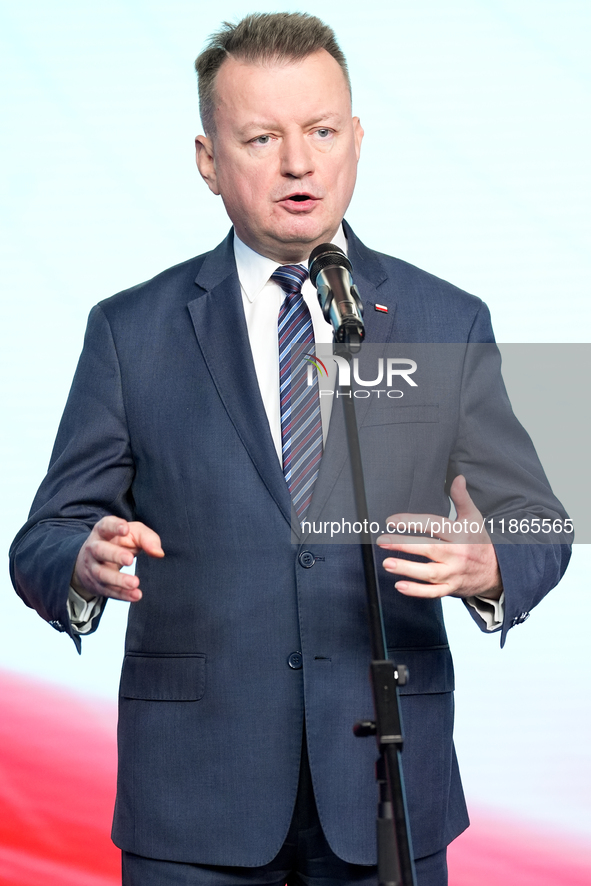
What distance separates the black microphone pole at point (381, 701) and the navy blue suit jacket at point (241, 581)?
17.7 inches

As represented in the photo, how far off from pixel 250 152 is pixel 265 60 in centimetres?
17

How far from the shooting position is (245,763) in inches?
66.1

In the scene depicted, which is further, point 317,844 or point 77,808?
point 77,808

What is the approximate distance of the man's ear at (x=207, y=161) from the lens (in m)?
2.03

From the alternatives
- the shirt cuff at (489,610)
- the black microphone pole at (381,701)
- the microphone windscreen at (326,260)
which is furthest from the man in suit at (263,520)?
the microphone windscreen at (326,260)

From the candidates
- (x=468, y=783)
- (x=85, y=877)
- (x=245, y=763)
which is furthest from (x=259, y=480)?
(x=85, y=877)

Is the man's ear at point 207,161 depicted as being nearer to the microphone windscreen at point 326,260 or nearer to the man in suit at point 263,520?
the man in suit at point 263,520

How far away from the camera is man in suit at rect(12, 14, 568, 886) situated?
1.67 metres

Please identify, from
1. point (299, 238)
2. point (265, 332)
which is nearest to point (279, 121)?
point (299, 238)

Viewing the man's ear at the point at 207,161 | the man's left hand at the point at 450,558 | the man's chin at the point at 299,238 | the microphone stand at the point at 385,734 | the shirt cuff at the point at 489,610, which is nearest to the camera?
the microphone stand at the point at 385,734

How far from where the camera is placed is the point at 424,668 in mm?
1739

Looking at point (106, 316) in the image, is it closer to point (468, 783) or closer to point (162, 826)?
point (162, 826)

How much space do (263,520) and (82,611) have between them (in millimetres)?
328

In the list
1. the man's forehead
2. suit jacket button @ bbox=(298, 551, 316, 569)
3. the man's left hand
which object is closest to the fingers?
the man's left hand
